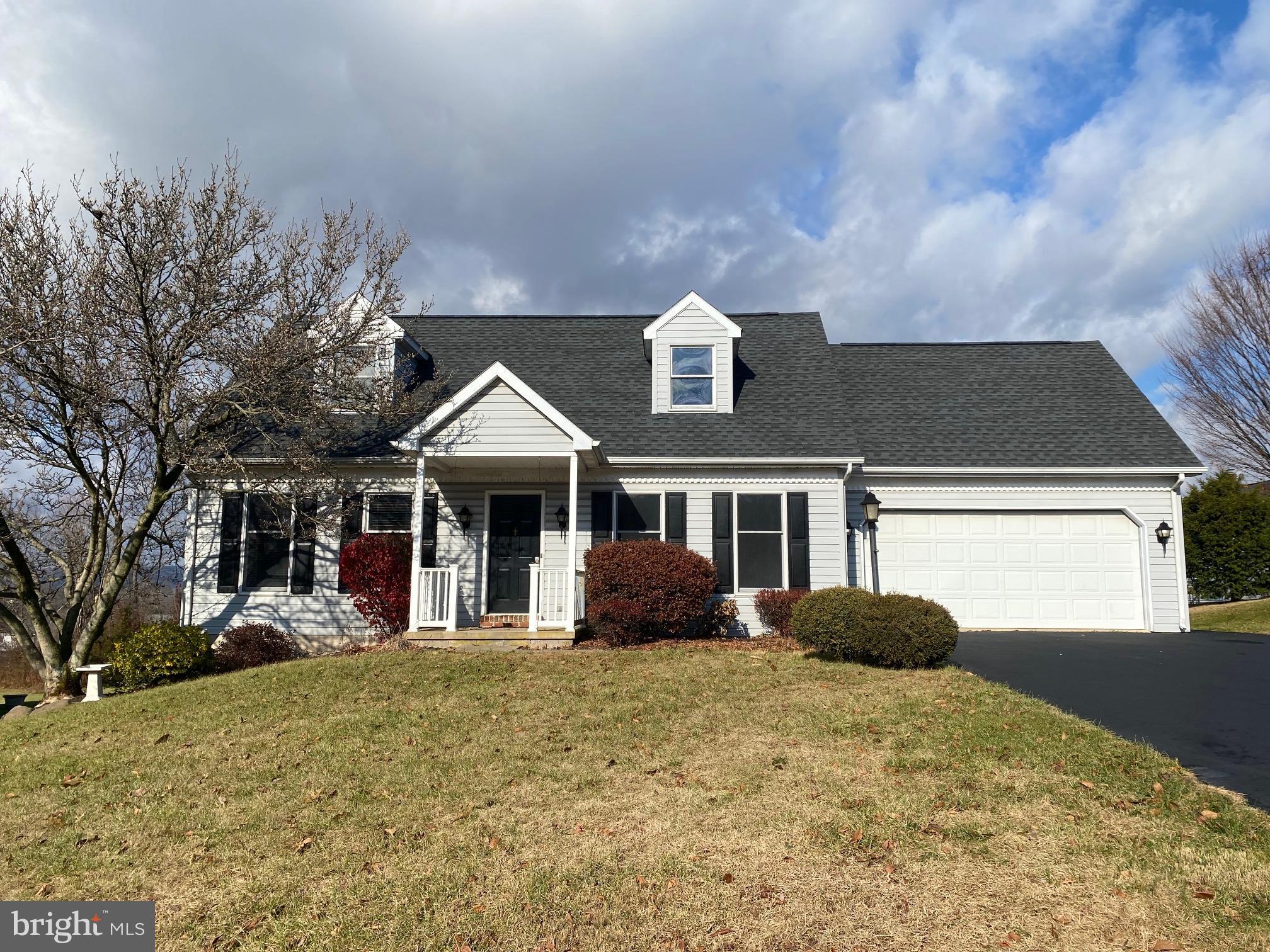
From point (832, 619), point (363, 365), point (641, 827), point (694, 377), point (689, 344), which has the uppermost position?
point (689, 344)

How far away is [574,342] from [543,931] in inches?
584

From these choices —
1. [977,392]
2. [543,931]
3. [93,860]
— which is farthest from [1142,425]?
[93,860]

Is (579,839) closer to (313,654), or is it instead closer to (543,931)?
(543,931)

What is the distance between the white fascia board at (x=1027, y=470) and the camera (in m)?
14.7

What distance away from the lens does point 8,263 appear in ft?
36.2

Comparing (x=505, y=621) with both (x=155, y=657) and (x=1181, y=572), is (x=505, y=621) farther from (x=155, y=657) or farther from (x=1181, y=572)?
(x=1181, y=572)

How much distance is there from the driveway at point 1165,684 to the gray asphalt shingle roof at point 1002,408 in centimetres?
332

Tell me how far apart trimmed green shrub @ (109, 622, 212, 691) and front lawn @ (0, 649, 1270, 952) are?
242 cm

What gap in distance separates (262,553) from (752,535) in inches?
346

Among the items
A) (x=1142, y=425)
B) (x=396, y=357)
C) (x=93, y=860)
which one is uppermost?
(x=396, y=357)

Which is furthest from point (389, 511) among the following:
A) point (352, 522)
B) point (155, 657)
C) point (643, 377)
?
point (643, 377)

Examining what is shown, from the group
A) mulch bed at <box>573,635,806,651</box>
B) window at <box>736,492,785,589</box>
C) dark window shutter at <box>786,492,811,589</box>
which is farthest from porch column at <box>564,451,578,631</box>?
dark window shutter at <box>786,492,811,589</box>

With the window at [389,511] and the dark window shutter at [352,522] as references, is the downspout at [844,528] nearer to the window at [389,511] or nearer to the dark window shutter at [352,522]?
the window at [389,511]

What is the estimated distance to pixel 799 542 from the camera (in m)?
14.3
